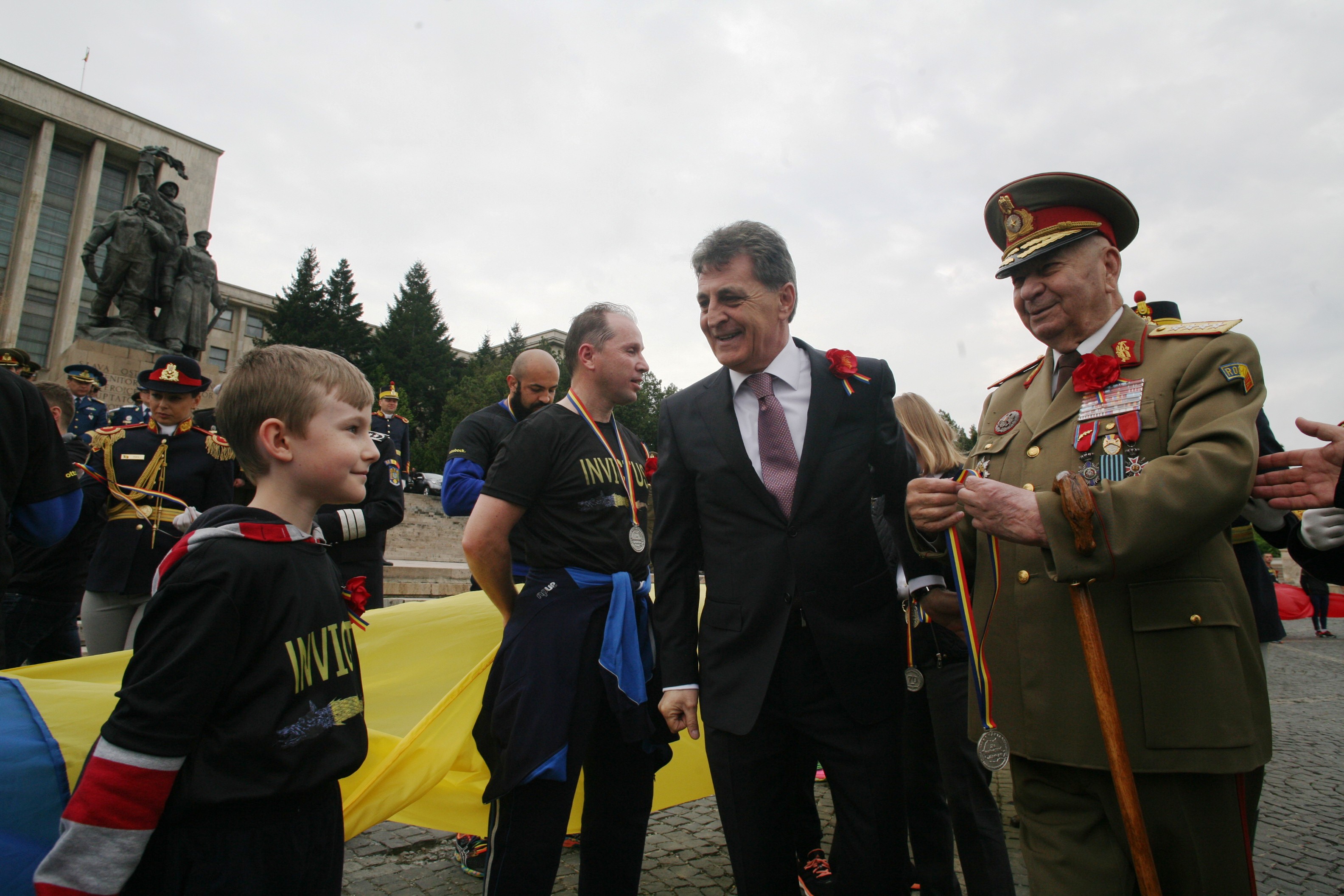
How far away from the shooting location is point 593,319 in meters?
3.45

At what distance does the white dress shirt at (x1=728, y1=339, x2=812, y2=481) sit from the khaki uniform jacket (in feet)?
A: 2.63

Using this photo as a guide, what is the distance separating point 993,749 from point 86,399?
34.1ft

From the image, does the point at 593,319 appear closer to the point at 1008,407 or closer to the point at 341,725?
the point at 1008,407

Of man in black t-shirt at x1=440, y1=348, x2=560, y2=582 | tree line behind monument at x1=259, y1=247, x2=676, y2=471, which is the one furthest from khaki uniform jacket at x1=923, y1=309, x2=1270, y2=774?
tree line behind monument at x1=259, y1=247, x2=676, y2=471

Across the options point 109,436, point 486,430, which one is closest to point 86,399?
point 109,436

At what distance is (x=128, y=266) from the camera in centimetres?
1485

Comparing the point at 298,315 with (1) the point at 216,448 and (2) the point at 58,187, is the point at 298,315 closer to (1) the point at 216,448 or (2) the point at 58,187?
(2) the point at 58,187

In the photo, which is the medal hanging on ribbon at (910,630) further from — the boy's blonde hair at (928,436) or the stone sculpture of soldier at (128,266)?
the stone sculpture of soldier at (128,266)

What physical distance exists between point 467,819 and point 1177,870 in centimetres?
276

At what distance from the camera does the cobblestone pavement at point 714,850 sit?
3385mm

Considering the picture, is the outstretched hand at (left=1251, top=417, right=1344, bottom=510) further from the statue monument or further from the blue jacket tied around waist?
the statue monument

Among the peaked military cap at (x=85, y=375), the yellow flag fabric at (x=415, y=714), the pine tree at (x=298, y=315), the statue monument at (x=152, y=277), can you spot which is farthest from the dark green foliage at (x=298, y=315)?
the yellow flag fabric at (x=415, y=714)

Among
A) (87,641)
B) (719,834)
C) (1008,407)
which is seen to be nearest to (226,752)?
(1008,407)

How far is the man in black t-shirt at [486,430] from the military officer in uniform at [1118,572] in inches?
→ 130
